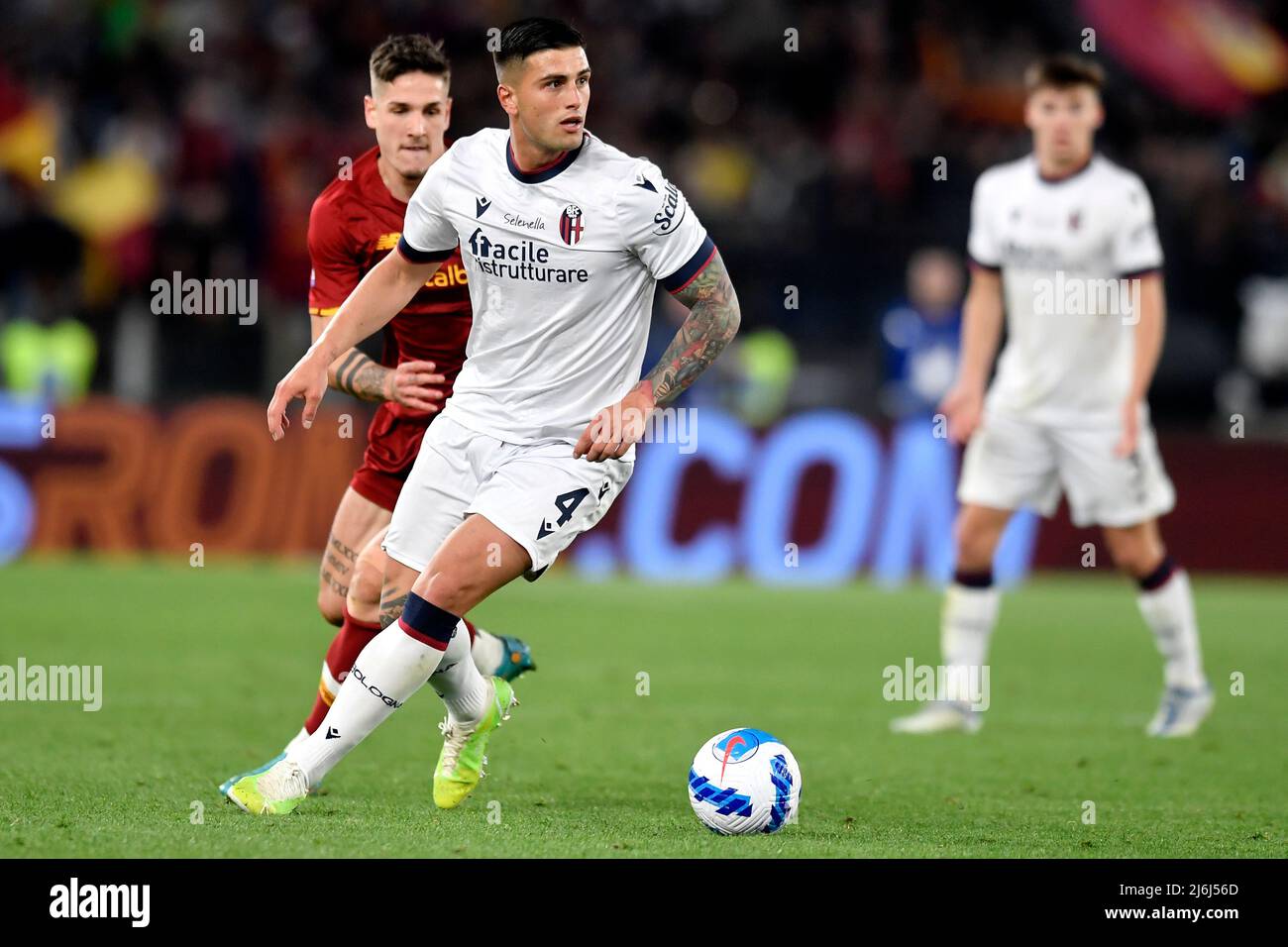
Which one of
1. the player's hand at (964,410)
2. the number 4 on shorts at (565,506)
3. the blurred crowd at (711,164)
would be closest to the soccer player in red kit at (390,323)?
the number 4 on shorts at (565,506)

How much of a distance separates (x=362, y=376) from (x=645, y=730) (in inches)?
106

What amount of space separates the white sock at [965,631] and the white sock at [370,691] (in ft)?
12.2

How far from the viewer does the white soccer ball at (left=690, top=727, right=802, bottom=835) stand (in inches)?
246

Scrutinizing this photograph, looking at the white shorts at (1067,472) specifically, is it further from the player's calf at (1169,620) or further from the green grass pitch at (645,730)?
the green grass pitch at (645,730)

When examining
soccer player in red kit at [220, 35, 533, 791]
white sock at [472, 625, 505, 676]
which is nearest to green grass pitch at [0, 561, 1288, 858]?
white sock at [472, 625, 505, 676]

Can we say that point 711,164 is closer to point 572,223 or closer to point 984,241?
point 984,241

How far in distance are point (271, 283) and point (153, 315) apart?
49.3 inches

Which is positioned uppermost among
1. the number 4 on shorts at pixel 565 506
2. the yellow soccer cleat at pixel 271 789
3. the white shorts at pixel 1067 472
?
the white shorts at pixel 1067 472

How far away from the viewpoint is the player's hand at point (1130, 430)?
30.0 ft

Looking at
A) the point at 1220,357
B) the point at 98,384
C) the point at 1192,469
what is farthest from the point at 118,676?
the point at 1220,357

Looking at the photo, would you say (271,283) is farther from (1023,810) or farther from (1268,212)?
(1023,810)

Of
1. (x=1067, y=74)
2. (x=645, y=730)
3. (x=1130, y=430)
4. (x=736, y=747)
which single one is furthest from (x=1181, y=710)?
(x=736, y=747)

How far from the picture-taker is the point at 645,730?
9.00m

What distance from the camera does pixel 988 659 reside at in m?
12.0
